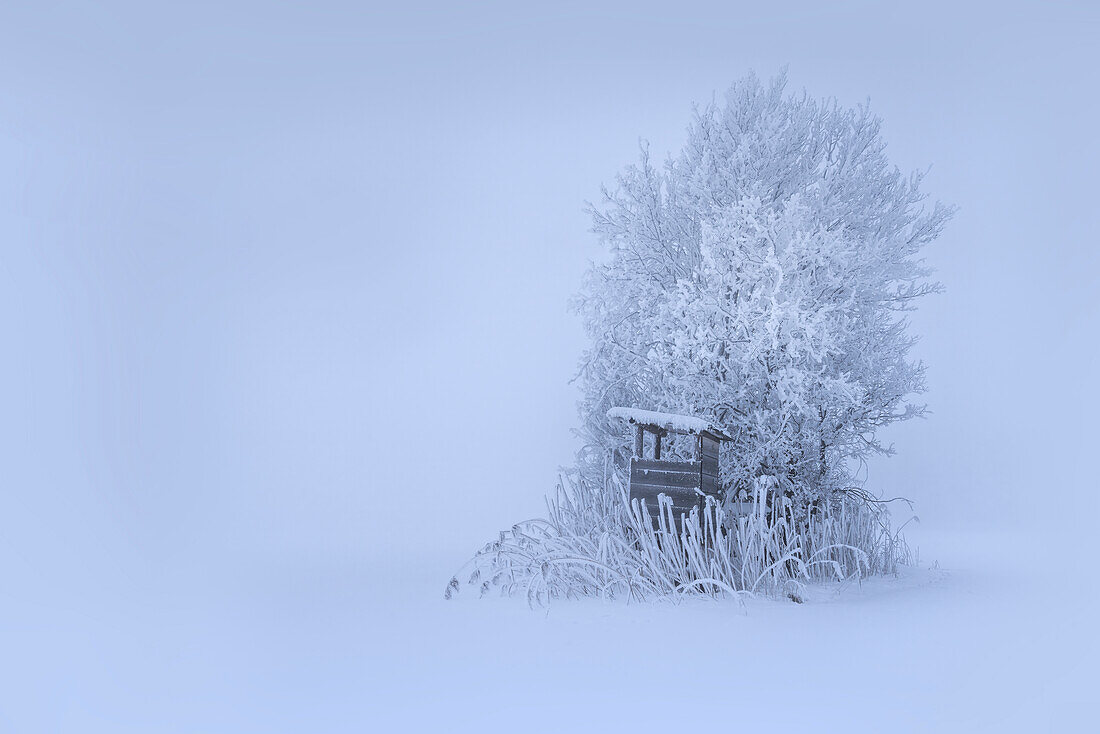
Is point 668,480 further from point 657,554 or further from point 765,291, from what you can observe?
point 765,291

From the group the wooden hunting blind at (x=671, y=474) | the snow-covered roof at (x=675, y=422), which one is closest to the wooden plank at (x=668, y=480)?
the wooden hunting blind at (x=671, y=474)

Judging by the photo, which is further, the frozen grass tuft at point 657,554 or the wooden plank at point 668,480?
the wooden plank at point 668,480

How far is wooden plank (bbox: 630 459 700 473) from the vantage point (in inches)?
392

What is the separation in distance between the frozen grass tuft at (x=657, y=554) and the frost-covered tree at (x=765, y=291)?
0.95 m

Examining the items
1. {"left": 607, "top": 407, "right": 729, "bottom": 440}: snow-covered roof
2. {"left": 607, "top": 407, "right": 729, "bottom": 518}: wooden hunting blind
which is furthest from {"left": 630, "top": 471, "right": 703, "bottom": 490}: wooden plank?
{"left": 607, "top": 407, "right": 729, "bottom": 440}: snow-covered roof

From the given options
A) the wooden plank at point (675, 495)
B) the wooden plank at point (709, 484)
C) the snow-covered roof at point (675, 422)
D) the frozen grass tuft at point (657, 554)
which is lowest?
the frozen grass tuft at point (657, 554)

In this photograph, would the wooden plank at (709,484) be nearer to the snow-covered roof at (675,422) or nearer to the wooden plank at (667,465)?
the wooden plank at (667,465)

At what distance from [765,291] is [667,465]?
236cm

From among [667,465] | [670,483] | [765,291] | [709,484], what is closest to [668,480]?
[670,483]

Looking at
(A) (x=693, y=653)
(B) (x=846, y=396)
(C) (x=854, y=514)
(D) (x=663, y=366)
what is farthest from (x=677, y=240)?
(A) (x=693, y=653)

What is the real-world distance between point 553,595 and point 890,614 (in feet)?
10.8

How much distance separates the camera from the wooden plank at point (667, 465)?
9.95 metres

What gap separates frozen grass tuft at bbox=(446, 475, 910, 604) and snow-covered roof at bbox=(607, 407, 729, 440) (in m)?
0.79

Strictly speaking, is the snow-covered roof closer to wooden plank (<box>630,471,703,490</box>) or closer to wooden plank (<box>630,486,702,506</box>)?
wooden plank (<box>630,471,703,490</box>)
